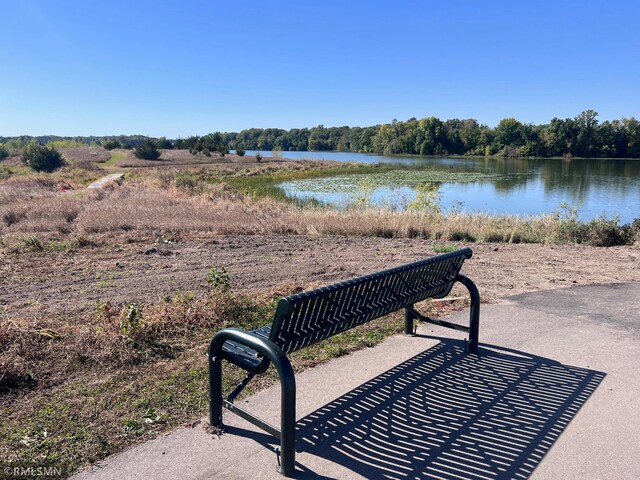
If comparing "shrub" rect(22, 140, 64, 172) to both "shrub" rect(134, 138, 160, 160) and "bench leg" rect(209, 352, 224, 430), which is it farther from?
"bench leg" rect(209, 352, 224, 430)

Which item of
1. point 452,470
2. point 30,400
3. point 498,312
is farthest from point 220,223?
point 452,470

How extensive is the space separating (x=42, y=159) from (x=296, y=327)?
51.9 meters

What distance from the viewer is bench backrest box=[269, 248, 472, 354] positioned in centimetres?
306

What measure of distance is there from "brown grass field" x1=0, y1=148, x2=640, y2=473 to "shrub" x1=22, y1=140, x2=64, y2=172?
3632 centimetres

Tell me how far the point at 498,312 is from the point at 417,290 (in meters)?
1.93

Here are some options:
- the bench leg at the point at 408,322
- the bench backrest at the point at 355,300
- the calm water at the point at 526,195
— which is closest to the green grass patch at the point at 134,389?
the bench leg at the point at 408,322

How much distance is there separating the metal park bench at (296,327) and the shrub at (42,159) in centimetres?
5034

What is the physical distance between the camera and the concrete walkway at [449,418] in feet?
9.06

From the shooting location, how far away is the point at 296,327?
3162 mm

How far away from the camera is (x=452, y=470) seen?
276cm

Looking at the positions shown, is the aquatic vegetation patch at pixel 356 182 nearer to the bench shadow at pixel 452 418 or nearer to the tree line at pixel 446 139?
the bench shadow at pixel 452 418

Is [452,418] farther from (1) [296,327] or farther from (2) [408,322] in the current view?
(2) [408,322]

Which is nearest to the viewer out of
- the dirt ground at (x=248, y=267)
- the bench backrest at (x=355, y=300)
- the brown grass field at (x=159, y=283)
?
the bench backrest at (x=355, y=300)

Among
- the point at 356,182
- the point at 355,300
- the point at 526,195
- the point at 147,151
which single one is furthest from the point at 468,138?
the point at 355,300
